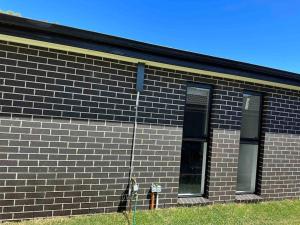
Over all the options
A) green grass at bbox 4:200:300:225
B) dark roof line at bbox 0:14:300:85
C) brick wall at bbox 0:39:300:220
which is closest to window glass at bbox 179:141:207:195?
brick wall at bbox 0:39:300:220

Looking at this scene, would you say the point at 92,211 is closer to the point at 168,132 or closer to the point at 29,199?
the point at 29,199

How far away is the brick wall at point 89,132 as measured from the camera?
5.48 m

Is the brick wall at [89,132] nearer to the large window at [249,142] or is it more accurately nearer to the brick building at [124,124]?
the brick building at [124,124]

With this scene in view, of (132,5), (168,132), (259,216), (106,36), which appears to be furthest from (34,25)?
(132,5)

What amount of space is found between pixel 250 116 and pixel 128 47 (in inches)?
135

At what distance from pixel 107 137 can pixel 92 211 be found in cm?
124

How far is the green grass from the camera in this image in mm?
5781

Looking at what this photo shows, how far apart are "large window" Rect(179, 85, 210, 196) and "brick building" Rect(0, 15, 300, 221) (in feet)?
0.06

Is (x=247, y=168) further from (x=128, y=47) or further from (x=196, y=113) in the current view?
(x=128, y=47)

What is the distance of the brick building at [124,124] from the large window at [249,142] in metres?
0.02

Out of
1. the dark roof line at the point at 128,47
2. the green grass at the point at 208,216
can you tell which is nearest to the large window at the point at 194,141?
the green grass at the point at 208,216

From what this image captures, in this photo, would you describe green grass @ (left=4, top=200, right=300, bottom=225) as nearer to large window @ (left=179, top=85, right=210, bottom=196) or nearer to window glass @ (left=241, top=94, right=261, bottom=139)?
large window @ (left=179, top=85, right=210, bottom=196)

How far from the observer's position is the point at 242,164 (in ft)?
26.1

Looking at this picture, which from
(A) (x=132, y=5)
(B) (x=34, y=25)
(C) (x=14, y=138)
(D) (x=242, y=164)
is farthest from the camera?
(A) (x=132, y=5)
